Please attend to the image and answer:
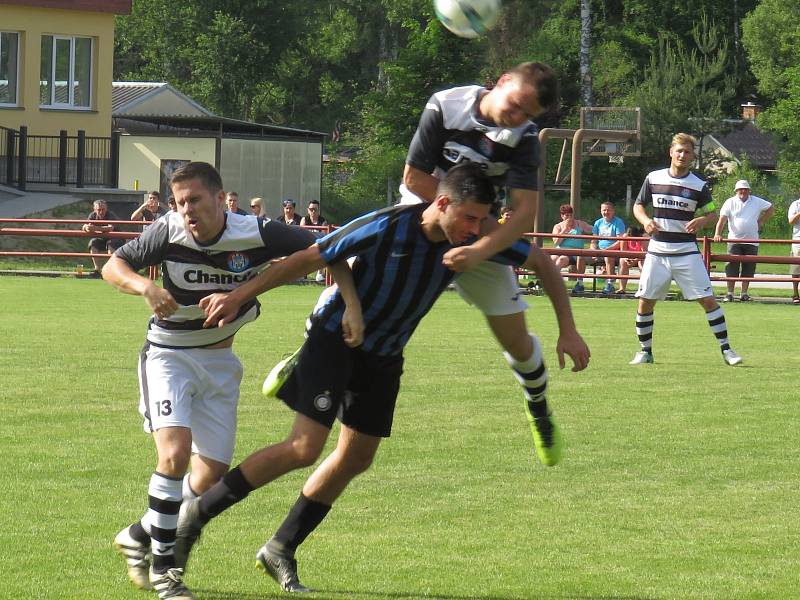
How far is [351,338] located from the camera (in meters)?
5.54

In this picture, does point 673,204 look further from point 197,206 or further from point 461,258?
point 197,206

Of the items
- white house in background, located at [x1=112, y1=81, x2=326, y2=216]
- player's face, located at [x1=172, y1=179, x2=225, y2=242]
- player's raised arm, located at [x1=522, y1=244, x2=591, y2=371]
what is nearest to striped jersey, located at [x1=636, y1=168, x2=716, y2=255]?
player's raised arm, located at [x1=522, y1=244, x2=591, y2=371]

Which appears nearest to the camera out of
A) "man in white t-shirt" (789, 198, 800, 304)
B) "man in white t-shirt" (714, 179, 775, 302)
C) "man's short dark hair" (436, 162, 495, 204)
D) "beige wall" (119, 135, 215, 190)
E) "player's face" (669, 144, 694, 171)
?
"man's short dark hair" (436, 162, 495, 204)

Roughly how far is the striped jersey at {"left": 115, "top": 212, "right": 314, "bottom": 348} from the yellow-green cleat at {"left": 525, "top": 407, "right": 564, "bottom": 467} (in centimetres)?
172

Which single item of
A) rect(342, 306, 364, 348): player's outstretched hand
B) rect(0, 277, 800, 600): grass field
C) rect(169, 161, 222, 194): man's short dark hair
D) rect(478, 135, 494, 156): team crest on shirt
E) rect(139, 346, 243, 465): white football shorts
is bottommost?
rect(0, 277, 800, 600): grass field

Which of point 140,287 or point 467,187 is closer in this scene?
point 467,187

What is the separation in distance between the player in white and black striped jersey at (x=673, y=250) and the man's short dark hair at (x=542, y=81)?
783cm

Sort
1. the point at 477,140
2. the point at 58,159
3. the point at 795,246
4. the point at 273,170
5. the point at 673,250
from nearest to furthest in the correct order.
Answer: the point at 477,140
the point at 673,250
the point at 795,246
the point at 58,159
the point at 273,170

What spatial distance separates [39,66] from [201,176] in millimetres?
32854

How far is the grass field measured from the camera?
230 inches

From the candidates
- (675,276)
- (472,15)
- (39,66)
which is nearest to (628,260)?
(675,276)

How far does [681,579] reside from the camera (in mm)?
5844

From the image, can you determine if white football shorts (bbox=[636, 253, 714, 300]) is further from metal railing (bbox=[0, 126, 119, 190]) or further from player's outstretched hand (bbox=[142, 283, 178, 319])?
metal railing (bbox=[0, 126, 119, 190])

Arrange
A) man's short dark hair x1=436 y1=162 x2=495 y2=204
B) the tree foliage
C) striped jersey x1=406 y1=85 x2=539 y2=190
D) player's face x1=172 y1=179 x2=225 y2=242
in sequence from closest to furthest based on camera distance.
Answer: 1. man's short dark hair x1=436 y1=162 x2=495 y2=204
2. player's face x1=172 y1=179 x2=225 y2=242
3. striped jersey x1=406 y1=85 x2=539 y2=190
4. the tree foliage
